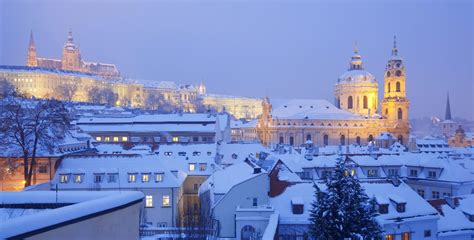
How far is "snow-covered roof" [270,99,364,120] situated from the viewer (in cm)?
8444

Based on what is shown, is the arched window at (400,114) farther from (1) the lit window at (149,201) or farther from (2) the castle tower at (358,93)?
(1) the lit window at (149,201)

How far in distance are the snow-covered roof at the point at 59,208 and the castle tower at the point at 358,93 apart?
88440 mm

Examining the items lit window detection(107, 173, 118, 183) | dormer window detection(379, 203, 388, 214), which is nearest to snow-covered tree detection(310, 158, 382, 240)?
dormer window detection(379, 203, 388, 214)

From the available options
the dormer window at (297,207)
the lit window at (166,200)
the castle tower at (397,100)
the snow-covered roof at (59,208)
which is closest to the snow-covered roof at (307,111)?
the castle tower at (397,100)

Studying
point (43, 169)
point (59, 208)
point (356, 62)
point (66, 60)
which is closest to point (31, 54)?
point (66, 60)

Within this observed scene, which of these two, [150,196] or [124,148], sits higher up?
[124,148]

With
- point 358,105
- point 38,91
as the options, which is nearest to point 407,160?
point 358,105

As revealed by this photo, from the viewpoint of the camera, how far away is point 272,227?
16469 mm

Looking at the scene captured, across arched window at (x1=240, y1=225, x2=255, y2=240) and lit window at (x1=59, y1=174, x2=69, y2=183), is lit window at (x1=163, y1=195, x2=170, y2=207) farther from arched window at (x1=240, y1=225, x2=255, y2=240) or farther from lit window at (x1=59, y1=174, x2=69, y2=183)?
arched window at (x1=240, y1=225, x2=255, y2=240)

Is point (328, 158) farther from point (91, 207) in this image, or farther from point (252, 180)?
point (91, 207)

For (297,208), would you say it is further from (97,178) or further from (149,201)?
(97,178)

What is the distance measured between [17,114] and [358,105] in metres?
76.5

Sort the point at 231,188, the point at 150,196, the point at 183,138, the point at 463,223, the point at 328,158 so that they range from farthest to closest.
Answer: the point at 183,138
the point at 328,158
the point at 150,196
the point at 463,223
the point at 231,188

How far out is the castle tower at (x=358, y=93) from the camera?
303ft
